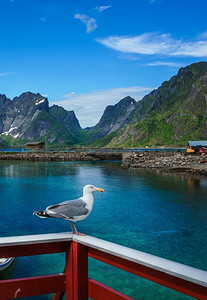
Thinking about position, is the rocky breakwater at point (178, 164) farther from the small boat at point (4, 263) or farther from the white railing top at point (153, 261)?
the white railing top at point (153, 261)

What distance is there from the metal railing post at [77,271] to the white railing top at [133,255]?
0.11 m

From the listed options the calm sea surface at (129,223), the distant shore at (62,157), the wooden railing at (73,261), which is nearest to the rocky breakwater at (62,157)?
the distant shore at (62,157)

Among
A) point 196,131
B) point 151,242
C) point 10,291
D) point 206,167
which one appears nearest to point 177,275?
point 10,291

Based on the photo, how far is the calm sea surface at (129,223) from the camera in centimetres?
1427

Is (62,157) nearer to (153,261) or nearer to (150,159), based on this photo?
(150,159)

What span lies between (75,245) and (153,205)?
29.4m

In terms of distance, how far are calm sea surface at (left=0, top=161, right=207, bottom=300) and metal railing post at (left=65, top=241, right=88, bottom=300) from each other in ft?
34.7

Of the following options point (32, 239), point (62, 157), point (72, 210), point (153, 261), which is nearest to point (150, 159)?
point (62, 157)

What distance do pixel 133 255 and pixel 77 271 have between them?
67 centimetres

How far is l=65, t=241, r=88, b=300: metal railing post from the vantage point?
2.83 meters

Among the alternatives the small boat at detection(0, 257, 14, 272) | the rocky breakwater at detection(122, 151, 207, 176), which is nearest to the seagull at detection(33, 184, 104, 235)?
the small boat at detection(0, 257, 14, 272)

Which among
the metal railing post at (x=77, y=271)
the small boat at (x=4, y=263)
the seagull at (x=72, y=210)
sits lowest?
the small boat at (x=4, y=263)

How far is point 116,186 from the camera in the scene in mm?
44812

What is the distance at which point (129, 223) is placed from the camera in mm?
24016
